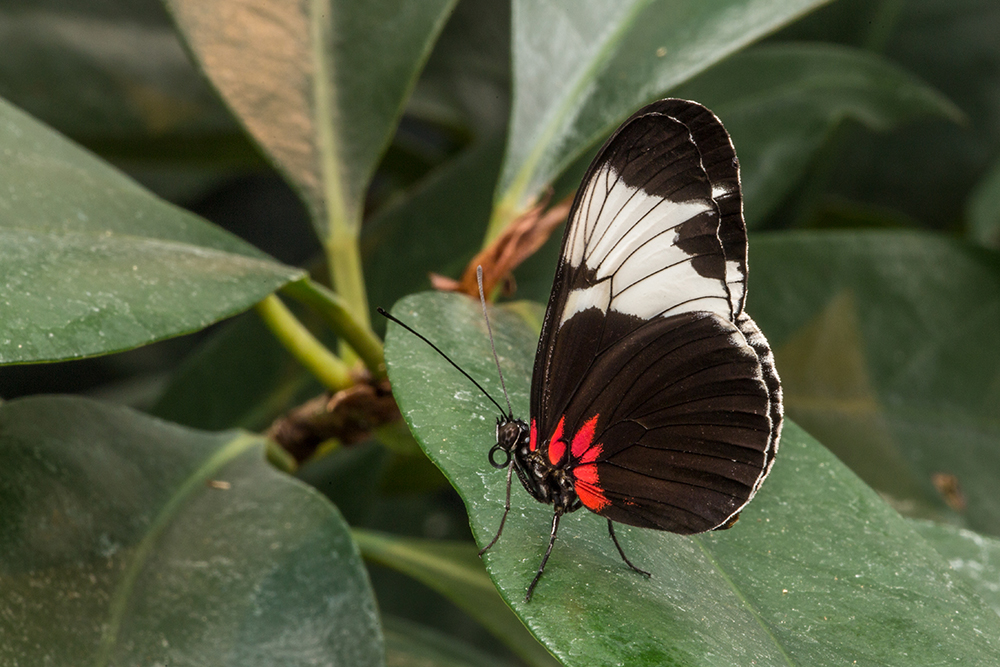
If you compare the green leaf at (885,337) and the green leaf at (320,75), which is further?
the green leaf at (885,337)

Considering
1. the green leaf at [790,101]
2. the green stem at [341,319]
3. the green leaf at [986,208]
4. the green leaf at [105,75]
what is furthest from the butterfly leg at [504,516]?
the green leaf at [105,75]

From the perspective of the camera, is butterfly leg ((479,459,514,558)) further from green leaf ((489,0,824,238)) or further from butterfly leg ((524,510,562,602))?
green leaf ((489,0,824,238))

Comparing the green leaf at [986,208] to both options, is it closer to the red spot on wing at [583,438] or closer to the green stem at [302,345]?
the red spot on wing at [583,438]

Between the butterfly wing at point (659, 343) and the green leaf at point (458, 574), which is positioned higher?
the butterfly wing at point (659, 343)

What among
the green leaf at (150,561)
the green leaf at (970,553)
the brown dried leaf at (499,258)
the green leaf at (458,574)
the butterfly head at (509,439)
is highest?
the brown dried leaf at (499,258)

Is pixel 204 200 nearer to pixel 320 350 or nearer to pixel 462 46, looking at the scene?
pixel 462 46

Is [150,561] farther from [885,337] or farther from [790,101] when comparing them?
[790,101]

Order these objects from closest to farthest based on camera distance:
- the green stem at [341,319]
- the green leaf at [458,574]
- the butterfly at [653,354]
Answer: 1. the butterfly at [653,354]
2. the green stem at [341,319]
3. the green leaf at [458,574]
